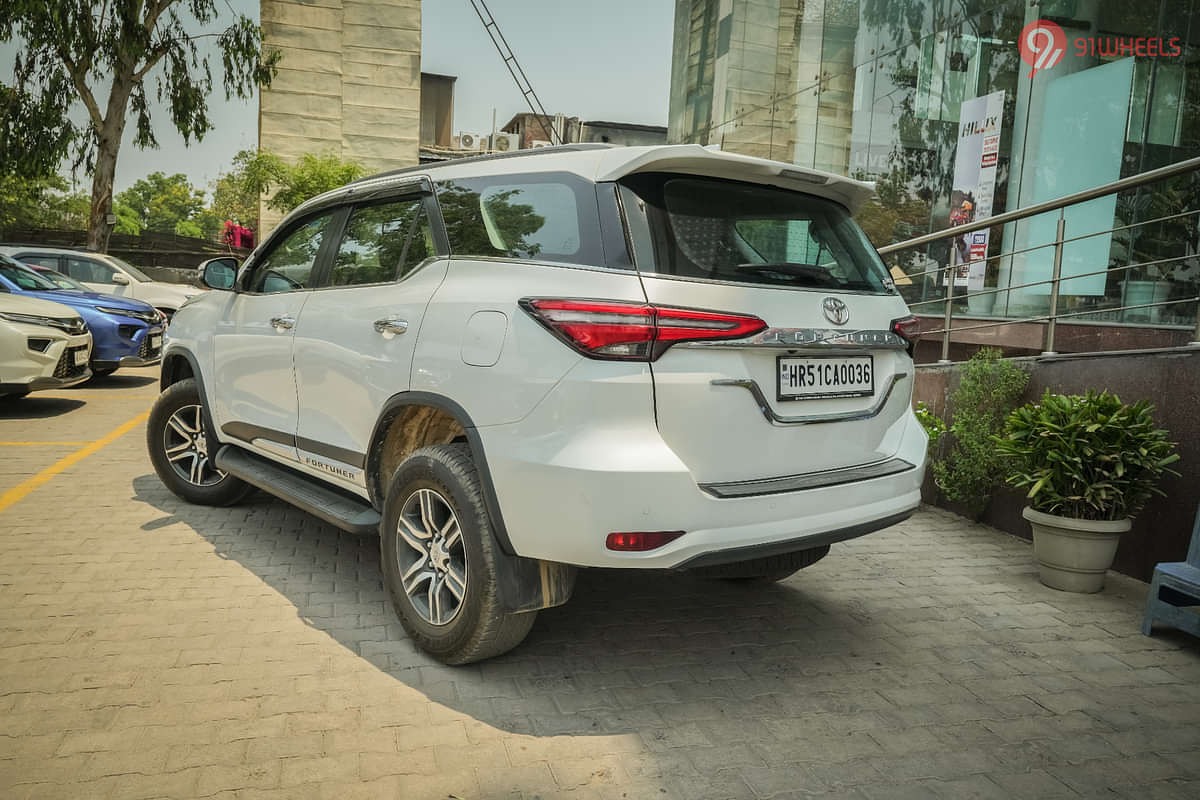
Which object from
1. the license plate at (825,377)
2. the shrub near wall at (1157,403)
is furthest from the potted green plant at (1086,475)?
the license plate at (825,377)

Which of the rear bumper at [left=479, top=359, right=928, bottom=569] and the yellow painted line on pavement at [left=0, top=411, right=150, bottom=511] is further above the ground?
the rear bumper at [left=479, top=359, right=928, bottom=569]

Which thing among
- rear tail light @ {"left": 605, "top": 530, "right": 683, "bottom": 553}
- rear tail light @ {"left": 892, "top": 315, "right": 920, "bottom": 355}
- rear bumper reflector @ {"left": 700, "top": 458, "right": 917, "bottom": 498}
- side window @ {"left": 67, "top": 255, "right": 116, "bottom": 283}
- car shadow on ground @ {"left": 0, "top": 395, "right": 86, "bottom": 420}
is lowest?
car shadow on ground @ {"left": 0, "top": 395, "right": 86, "bottom": 420}

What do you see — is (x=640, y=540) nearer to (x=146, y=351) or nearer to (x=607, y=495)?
(x=607, y=495)

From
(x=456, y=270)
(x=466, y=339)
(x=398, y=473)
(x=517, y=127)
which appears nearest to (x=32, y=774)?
(x=398, y=473)

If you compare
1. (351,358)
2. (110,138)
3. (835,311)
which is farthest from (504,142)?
(835,311)

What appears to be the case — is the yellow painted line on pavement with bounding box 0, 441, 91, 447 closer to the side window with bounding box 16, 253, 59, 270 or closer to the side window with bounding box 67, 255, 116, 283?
the side window with bounding box 16, 253, 59, 270

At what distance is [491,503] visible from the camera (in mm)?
2990

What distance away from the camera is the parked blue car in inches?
440

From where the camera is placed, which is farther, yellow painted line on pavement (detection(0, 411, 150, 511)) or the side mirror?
yellow painted line on pavement (detection(0, 411, 150, 511))

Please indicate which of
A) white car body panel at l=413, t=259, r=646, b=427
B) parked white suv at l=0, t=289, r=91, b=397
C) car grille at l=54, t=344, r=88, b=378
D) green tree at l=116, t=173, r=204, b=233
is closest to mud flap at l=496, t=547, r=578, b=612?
white car body panel at l=413, t=259, r=646, b=427

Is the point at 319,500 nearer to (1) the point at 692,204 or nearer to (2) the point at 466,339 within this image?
(2) the point at 466,339

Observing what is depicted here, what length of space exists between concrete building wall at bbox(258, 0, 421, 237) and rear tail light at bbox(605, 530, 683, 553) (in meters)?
43.5

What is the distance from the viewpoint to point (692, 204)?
10.1 feet

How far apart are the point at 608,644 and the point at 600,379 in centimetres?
143
